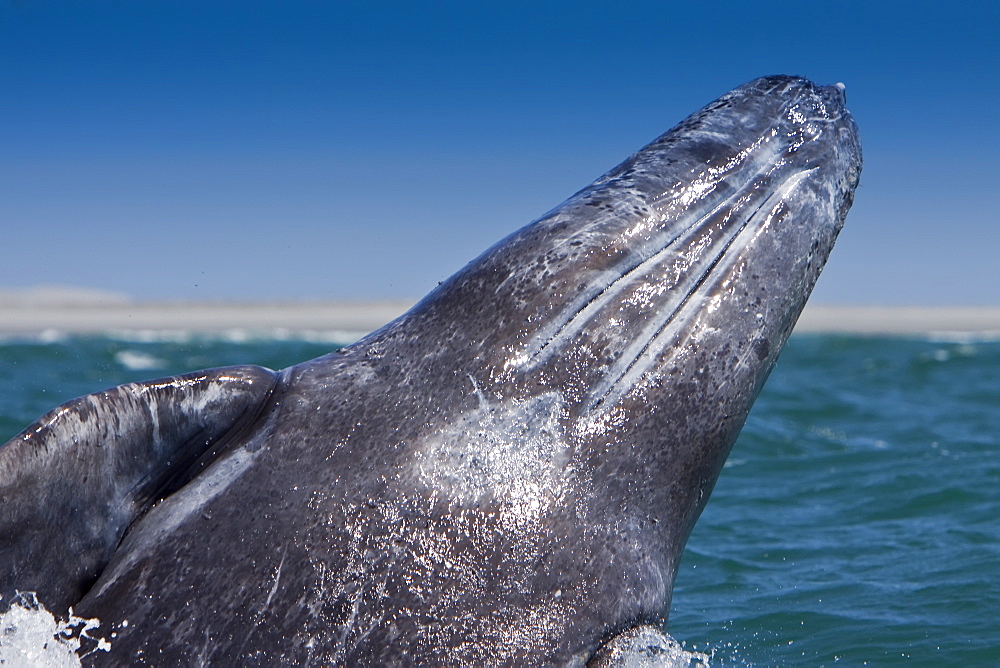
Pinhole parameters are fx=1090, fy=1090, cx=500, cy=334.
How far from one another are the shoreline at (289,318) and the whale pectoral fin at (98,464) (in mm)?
99996

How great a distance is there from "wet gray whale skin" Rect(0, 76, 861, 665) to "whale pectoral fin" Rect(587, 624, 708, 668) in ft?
0.12

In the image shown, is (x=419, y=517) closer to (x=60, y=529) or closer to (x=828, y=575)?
(x=60, y=529)

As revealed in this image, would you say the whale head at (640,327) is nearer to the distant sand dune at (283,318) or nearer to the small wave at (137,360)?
the small wave at (137,360)

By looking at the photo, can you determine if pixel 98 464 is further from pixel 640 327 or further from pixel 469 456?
pixel 640 327

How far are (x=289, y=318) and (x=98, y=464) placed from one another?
13810 cm

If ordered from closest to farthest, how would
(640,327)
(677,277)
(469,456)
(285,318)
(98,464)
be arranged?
(98,464)
(469,456)
(640,327)
(677,277)
(285,318)

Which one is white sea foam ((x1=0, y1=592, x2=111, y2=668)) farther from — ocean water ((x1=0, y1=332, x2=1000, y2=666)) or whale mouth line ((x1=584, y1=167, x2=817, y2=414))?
ocean water ((x1=0, y1=332, x2=1000, y2=666))

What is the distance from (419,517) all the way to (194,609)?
3.22 ft

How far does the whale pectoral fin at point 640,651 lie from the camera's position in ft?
14.5

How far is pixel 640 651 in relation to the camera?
454 cm

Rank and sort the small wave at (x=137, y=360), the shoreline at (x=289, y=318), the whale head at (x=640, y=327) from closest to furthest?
the whale head at (x=640, y=327), the small wave at (x=137, y=360), the shoreline at (x=289, y=318)

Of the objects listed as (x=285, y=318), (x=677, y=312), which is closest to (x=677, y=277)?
(x=677, y=312)

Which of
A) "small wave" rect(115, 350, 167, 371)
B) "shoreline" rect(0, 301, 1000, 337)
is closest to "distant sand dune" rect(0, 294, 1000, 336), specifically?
"shoreline" rect(0, 301, 1000, 337)

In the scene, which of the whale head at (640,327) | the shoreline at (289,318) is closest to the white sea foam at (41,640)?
the whale head at (640,327)
